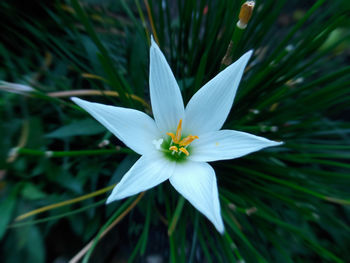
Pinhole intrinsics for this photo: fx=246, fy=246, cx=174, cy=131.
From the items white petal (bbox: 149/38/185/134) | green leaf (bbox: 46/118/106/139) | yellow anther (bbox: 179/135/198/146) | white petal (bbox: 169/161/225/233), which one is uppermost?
white petal (bbox: 149/38/185/134)

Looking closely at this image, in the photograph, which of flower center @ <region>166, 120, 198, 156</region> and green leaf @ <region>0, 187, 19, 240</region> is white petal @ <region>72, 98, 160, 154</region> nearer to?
flower center @ <region>166, 120, 198, 156</region>

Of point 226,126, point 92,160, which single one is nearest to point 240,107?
point 226,126

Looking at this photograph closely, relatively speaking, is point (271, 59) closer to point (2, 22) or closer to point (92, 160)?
point (92, 160)

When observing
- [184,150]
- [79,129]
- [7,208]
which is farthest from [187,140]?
[7,208]

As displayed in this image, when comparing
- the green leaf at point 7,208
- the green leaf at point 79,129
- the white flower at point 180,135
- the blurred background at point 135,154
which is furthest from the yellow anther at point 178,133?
the green leaf at point 7,208

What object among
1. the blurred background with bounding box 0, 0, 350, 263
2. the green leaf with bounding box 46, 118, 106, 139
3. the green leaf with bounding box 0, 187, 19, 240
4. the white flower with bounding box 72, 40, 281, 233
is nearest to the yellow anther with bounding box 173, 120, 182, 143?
the white flower with bounding box 72, 40, 281, 233

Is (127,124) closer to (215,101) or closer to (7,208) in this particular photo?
(215,101)
